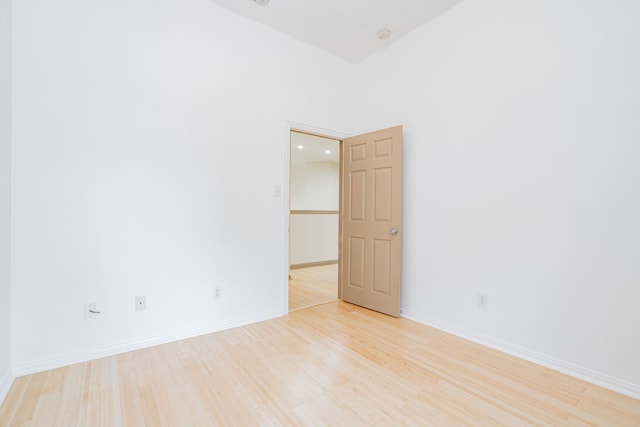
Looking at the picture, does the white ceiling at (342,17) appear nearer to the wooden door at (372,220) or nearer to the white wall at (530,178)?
the white wall at (530,178)

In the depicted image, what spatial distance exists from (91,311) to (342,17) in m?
3.34

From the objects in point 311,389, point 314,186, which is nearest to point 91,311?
point 311,389

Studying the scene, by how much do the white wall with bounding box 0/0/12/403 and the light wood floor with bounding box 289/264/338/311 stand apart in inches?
86.5

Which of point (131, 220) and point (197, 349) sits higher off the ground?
point (131, 220)

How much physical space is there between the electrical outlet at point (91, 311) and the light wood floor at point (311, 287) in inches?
70.0

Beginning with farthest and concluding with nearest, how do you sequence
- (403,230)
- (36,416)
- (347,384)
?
1. (403,230)
2. (347,384)
3. (36,416)

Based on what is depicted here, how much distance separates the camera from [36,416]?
1.51 metres

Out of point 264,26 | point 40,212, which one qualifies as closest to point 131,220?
point 40,212

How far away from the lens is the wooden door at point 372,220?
300cm

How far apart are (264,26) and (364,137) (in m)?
1.56

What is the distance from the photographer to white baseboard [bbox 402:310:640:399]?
1780 mm

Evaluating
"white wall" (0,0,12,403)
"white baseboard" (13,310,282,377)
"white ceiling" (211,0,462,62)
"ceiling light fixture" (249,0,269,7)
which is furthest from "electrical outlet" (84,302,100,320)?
"ceiling light fixture" (249,0,269,7)

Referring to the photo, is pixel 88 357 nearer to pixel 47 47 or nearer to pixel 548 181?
pixel 47 47

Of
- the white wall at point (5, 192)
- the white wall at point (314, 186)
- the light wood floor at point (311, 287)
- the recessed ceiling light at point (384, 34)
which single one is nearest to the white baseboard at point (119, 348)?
the white wall at point (5, 192)
